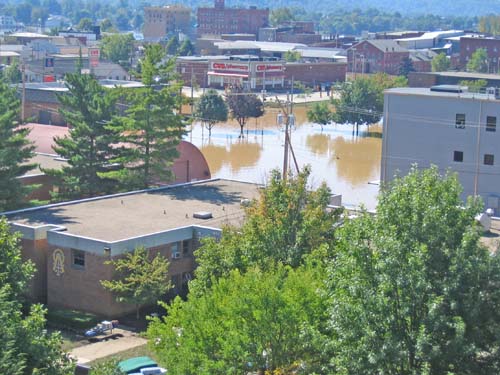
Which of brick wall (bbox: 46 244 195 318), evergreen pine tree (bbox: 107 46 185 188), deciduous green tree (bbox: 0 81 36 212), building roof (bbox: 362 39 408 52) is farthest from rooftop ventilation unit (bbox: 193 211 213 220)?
building roof (bbox: 362 39 408 52)

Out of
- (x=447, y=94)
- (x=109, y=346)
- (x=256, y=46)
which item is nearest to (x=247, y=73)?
(x=256, y=46)

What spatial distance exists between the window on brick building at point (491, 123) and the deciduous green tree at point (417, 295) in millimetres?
19402

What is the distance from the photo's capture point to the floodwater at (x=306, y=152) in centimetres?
4378

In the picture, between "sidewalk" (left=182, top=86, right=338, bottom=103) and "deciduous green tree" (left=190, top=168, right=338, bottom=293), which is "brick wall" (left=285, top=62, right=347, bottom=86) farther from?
"deciduous green tree" (left=190, top=168, right=338, bottom=293)

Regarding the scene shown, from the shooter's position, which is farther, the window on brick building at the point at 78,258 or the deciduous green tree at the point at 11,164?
the deciduous green tree at the point at 11,164

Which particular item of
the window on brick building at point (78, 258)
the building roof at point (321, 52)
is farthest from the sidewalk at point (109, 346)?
the building roof at point (321, 52)

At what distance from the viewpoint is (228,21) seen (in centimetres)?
14538

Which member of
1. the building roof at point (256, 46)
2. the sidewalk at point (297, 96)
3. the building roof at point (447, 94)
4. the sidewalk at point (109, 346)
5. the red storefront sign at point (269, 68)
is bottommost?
the sidewalk at point (297, 96)

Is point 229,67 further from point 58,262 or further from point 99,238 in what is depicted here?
point 99,238

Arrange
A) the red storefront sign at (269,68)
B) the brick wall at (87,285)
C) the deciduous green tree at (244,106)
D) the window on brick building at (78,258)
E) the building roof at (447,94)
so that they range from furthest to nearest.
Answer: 1. the red storefront sign at (269,68)
2. the deciduous green tree at (244,106)
3. the building roof at (447,94)
4. the window on brick building at (78,258)
5. the brick wall at (87,285)

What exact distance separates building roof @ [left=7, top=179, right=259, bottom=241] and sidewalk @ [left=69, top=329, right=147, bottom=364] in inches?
90.1

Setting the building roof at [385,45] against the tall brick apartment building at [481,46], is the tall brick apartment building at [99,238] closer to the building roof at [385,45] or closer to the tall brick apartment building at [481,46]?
the building roof at [385,45]

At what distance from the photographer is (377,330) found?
1359 centimetres

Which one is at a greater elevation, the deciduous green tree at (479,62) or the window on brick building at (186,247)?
the deciduous green tree at (479,62)
